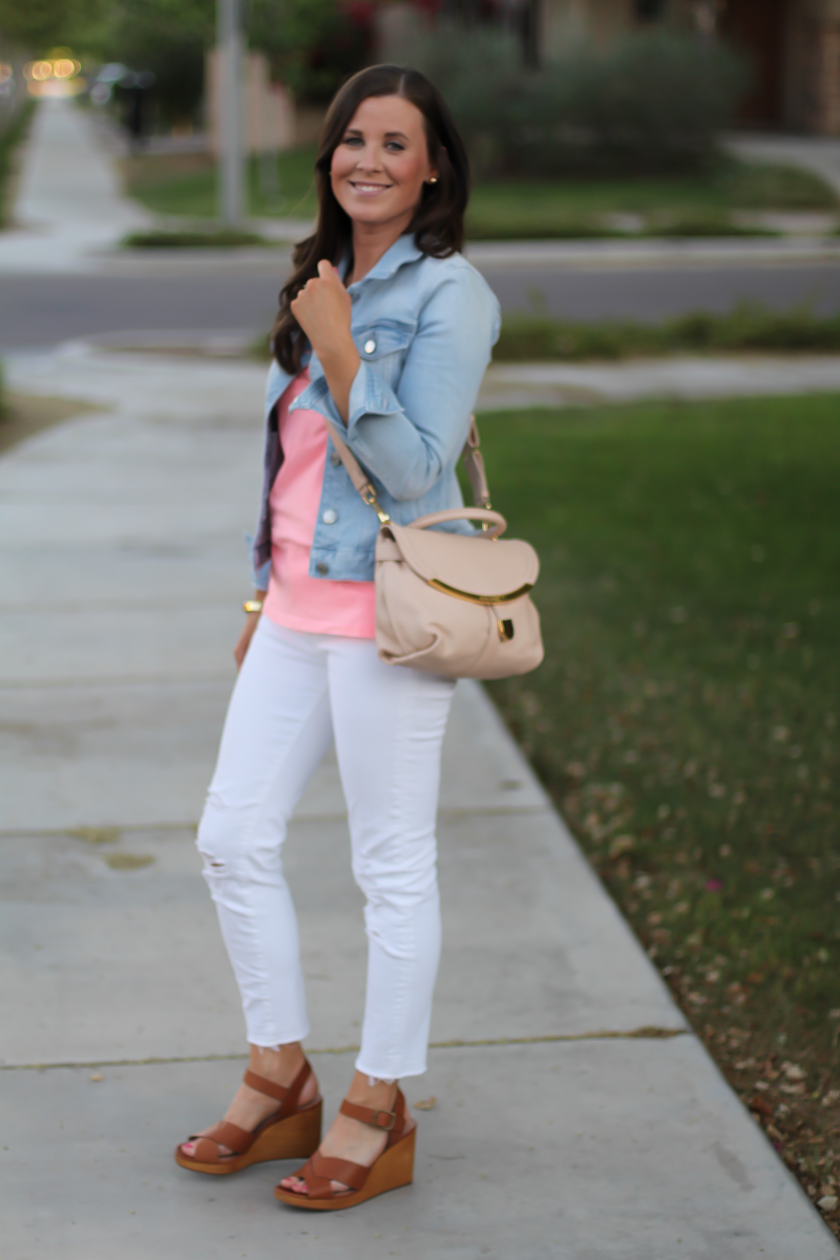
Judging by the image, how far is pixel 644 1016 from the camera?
331 centimetres

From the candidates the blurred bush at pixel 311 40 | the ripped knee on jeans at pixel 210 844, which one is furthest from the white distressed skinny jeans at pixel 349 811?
the blurred bush at pixel 311 40

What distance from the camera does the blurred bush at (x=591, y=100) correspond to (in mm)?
29656

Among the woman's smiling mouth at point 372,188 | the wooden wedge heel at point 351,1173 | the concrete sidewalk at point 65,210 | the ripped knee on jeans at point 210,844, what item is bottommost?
the concrete sidewalk at point 65,210

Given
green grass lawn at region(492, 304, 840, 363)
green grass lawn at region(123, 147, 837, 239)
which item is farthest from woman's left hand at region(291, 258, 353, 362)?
green grass lawn at region(123, 147, 837, 239)

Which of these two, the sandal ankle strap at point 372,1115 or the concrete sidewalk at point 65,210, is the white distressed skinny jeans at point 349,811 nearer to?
the sandal ankle strap at point 372,1115

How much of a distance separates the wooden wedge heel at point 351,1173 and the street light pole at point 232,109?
2041cm

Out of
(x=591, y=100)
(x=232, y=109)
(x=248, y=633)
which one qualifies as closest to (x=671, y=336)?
(x=232, y=109)

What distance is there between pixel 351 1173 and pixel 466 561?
110 centimetres

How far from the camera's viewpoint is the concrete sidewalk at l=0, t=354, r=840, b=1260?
2.58 meters

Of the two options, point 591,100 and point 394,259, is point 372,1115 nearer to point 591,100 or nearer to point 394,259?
point 394,259

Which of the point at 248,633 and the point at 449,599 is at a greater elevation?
the point at 449,599

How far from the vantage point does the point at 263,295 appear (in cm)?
1791

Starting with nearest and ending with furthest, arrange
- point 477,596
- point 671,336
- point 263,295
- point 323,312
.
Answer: point 323,312, point 477,596, point 671,336, point 263,295

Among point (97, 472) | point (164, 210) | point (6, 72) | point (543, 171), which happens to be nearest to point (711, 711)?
point (97, 472)
